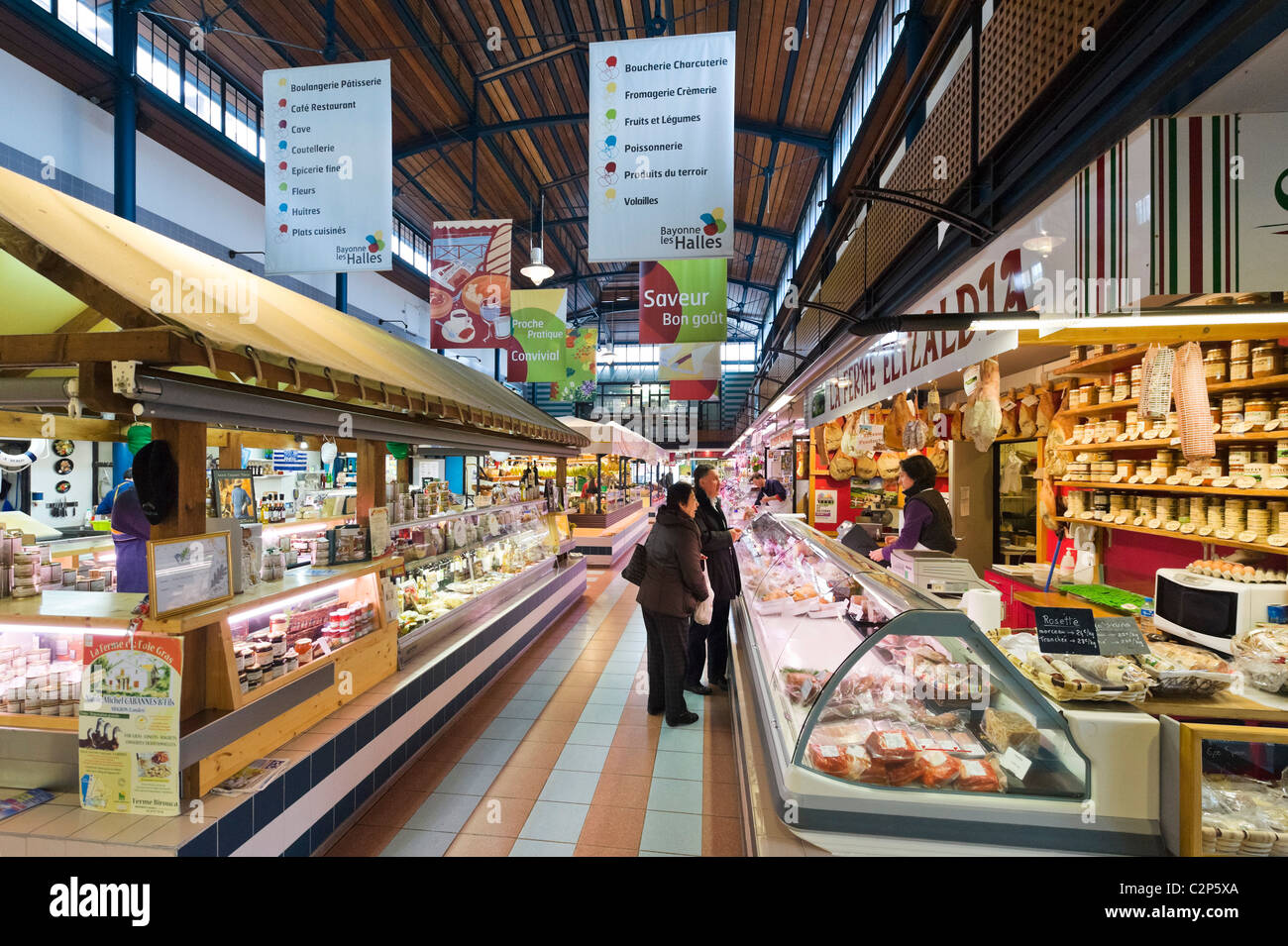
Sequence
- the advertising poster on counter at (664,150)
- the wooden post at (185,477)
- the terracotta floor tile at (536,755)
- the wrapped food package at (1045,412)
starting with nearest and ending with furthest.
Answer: the wooden post at (185,477) → the terracotta floor tile at (536,755) → the advertising poster on counter at (664,150) → the wrapped food package at (1045,412)

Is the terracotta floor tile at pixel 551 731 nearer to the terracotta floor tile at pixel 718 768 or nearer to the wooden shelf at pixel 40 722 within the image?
the terracotta floor tile at pixel 718 768

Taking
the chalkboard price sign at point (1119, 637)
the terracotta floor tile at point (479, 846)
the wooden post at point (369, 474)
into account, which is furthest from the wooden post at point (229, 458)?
the chalkboard price sign at point (1119, 637)

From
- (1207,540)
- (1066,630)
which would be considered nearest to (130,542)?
(1066,630)

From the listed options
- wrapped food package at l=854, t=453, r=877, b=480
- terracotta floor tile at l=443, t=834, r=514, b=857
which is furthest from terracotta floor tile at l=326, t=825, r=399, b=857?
wrapped food package at l=854, t=453, r=877, b=480

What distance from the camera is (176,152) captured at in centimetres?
862

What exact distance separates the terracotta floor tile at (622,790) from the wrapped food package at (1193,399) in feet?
13.1

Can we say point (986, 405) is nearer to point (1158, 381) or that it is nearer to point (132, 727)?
point (1158, 381)

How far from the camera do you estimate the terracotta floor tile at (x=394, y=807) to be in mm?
3260

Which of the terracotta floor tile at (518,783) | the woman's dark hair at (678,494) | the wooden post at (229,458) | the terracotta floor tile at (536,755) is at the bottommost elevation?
the terracotta floor tile at (536,755)

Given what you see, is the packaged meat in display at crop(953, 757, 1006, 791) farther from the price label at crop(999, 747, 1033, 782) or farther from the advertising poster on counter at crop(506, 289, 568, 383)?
the advertising poster on counter at crop(506, 289, 568, 383)

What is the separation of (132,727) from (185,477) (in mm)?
1030

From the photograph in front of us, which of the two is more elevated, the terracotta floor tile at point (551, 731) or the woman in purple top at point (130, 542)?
the woman in purple top at point (130, 542)
